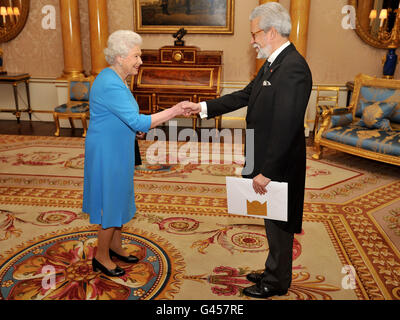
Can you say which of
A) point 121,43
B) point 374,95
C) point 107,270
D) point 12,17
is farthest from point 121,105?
point 12,17

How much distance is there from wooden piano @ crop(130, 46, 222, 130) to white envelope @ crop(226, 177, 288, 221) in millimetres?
4357

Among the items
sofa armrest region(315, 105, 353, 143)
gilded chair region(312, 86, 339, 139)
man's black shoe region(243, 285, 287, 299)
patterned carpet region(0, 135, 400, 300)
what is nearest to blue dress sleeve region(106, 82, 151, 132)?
patterned carpet region(0, 135, 400, 300)

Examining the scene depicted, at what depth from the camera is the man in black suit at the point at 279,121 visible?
1907 mm

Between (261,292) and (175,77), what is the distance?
4832 millimetres

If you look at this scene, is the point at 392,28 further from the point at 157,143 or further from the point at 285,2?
the point at 157,143

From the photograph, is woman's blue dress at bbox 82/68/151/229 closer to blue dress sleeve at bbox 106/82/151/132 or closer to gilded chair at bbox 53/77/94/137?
blue dress sleeve at bbox 106/82/151/132

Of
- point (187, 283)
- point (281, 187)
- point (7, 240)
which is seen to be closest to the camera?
point (281, 187)

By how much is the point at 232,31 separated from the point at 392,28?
2.82 m

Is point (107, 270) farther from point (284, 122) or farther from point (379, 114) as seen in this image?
point (379, 114)

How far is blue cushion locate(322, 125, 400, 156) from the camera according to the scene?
456 cm

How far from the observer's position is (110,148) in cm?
225

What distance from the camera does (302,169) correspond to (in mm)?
2115

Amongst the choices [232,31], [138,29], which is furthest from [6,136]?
[232,31]

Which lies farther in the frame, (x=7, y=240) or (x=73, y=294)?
(x=7, y=240)
